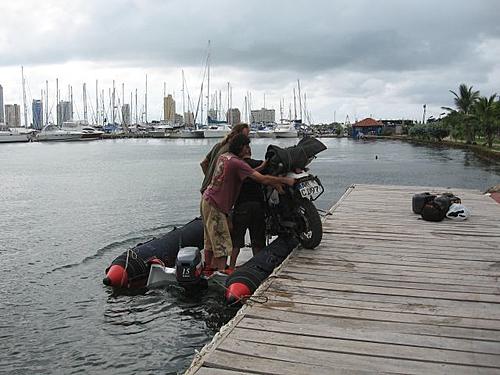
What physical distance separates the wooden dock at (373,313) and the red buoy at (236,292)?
306mm

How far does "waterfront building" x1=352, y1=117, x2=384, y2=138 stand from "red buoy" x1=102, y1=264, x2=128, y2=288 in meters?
108

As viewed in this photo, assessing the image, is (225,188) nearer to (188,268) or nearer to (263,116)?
(188,268)

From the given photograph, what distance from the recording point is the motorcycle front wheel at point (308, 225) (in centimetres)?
706

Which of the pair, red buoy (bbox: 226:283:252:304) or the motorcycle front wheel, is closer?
red buoy (bbox: 226:283:252:304)

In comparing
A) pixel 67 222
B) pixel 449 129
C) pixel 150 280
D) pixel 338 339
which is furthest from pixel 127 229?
pixel 449 129

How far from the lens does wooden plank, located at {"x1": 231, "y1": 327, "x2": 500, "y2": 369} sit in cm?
388

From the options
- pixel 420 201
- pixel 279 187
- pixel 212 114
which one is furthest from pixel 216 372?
pixel 212 114

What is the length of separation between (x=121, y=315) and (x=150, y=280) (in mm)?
846

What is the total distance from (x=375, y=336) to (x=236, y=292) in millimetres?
1997

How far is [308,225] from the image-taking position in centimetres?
718

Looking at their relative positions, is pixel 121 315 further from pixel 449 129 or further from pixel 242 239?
pixel 449 129

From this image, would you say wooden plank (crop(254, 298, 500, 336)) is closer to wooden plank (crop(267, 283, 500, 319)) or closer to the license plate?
wooden plank (crop(267, 283, 500, 319))

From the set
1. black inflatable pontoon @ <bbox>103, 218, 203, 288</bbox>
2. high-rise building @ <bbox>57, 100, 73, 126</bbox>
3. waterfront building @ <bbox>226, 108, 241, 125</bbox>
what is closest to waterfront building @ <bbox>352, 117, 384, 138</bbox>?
waterfront building @ <bbox>226, 108, 241, 125</bbox>

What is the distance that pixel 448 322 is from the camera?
4629mm
